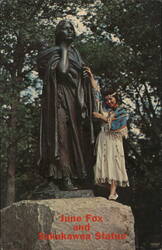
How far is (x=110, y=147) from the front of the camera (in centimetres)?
630

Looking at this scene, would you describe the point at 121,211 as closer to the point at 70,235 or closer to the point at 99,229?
the point at 99,229

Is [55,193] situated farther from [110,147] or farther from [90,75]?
[90,75]

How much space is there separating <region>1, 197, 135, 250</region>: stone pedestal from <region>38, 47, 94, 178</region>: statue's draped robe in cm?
67

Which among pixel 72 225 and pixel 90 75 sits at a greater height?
pixel 90 75

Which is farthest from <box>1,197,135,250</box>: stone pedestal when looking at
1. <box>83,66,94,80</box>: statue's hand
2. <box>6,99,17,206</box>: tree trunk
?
<box>6,99,17,206</box>: tree trunk

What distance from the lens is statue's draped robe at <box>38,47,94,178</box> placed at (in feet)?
19.7

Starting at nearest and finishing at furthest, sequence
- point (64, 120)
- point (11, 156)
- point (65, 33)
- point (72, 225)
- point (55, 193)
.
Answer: point (72, 225), point (55, 193), point (64, 120), point (65, 33), point (11, 156)

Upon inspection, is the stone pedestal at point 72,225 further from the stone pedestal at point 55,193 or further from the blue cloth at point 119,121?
the blue cloth at point 119,121

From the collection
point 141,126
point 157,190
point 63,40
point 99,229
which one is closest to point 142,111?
point 141,126

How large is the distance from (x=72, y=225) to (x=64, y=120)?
1627 mm

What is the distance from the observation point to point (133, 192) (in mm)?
17453

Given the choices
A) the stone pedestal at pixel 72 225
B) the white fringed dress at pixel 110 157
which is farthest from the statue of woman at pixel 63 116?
the stone pedestal at pixel 72 225

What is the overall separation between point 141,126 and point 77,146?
1215 cm

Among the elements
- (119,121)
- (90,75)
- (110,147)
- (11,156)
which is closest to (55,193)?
(110,147)
